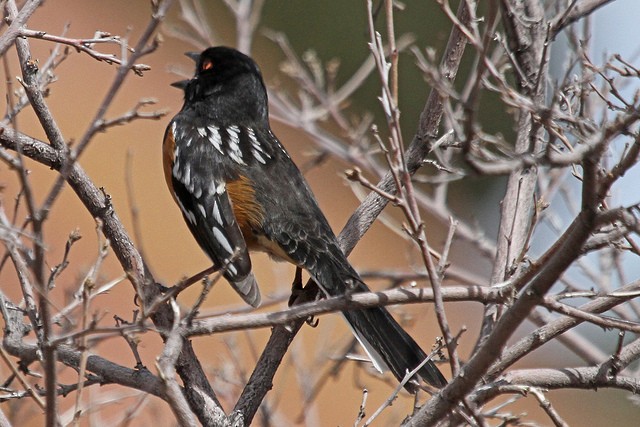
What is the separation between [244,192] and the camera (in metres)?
3.26

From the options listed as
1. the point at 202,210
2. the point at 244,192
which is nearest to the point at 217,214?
the point at 202,210

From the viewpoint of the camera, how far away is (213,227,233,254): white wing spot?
120 inches

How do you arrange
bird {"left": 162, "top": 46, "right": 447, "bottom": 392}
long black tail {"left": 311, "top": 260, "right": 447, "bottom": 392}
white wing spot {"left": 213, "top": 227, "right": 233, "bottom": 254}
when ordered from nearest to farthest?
1. long black tail {"left": 311, "top": 260, "right": 447, "bottom": 392}
2. bird {"left": 162, "top": 46, "right": 447, "bottom": 392}
3. white wing spot {"left": 213, "top": 227, "right": 233, "bottom": 254}

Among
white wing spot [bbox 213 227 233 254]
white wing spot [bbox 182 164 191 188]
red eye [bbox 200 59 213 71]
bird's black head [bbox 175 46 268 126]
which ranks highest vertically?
red eye [bbox 200 59 213 71]

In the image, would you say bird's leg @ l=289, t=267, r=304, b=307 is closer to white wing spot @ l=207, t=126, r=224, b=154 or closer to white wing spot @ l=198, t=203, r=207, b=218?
white wing spot @ l=198, t=203, r=207, b=218

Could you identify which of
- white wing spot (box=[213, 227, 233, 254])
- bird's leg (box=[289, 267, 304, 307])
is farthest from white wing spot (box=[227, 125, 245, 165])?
bird's leg (box=[289, 267, 304, 307])

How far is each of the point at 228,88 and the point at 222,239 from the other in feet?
2.95

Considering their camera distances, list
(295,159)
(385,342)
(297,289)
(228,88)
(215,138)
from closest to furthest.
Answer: (385,342)
(297,289)
(215,138)
(228,88)
(295,159)

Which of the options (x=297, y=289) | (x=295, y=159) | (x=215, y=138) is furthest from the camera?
(x=295, y=159)

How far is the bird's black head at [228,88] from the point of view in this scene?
364cm

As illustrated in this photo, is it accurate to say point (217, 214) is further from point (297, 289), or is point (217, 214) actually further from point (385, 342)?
point (385, 342)

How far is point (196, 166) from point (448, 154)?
3.38 feet

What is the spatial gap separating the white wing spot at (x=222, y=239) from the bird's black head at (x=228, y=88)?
27.6 inches

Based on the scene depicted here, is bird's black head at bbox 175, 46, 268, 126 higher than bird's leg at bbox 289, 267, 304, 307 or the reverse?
higher
